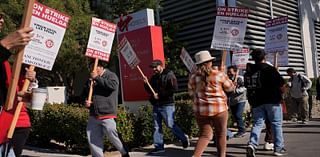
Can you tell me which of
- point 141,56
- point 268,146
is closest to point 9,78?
point 268,146

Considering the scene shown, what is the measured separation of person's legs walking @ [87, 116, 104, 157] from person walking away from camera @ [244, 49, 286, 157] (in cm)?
259

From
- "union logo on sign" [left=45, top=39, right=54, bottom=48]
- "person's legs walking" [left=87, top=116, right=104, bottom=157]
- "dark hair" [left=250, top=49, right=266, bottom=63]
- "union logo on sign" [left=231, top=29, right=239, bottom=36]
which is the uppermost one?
"union logo on sign" [left=231, top=29, right=239, bottom=36]

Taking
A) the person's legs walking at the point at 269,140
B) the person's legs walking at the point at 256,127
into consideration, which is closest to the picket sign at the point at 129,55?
the person's legs walking at the point at 256,127

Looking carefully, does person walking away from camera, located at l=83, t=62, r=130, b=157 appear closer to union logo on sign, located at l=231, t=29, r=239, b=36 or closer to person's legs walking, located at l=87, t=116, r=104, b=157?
person's legs walking, located at l=87, t=116, r=104, b=157

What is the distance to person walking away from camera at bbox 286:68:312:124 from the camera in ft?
41.0

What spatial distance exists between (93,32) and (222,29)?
246cm

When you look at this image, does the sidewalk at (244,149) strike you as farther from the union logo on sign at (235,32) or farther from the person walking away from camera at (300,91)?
the union logo on sign at (235,32)

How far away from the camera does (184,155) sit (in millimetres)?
8219

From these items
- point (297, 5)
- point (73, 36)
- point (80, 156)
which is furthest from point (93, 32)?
point (297, 5)

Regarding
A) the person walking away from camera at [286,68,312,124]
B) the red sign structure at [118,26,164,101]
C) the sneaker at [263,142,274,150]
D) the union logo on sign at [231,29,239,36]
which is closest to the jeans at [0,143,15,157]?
the union logo on sign at [231,29,239,36]

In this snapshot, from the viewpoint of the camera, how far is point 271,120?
7.69 meters

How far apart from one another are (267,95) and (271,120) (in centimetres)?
44

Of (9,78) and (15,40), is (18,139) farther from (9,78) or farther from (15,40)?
(15,40)

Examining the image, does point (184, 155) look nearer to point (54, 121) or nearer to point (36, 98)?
point (54, 121)
